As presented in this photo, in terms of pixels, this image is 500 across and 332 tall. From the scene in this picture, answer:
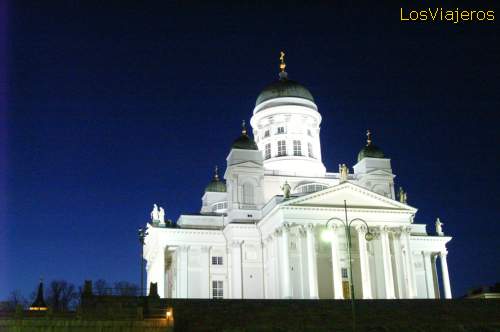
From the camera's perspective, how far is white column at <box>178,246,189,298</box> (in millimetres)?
60625

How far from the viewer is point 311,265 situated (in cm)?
5434

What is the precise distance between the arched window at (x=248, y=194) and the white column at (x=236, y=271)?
174 inches

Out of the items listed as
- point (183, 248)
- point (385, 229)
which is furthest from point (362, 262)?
point (183, 248)

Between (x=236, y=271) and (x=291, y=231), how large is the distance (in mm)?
7636

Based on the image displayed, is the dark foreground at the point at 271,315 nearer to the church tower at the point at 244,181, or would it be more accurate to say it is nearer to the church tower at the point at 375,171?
the church tower at the point at 244,181

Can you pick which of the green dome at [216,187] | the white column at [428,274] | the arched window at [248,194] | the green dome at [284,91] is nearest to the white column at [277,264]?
the arched window at [248,194]

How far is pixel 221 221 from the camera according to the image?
2527 inches

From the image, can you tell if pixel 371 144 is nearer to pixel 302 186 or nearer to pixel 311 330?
pixel 302 186

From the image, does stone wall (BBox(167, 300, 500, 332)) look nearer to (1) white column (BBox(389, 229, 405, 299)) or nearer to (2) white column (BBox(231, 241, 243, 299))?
(1) white column (BBox(389, 229, 405, 299))

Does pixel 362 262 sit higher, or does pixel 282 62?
pixel 282 62

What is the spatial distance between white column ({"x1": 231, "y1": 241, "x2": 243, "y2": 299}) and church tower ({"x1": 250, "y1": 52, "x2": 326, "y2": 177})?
1061 centimetres

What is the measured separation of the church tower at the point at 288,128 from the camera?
2709 inches

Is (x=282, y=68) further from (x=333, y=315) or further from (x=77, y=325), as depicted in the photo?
(x=77, y=325)

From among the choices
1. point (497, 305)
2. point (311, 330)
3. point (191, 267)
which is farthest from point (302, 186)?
point (311, 330)
